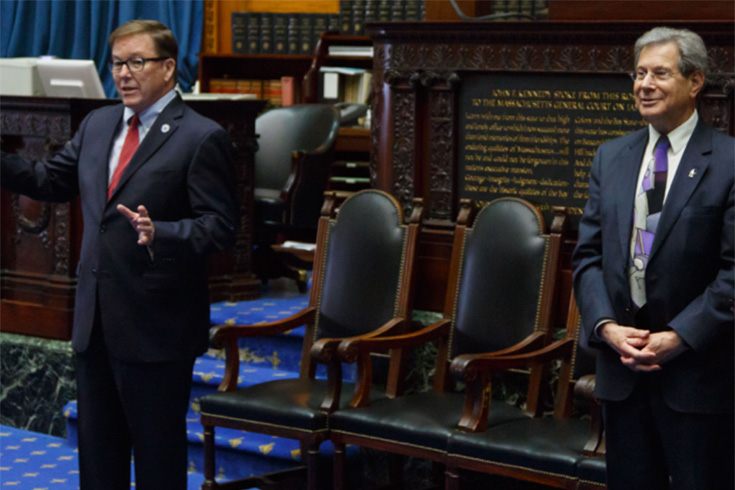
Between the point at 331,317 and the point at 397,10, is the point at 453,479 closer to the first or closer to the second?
the point at 331,317

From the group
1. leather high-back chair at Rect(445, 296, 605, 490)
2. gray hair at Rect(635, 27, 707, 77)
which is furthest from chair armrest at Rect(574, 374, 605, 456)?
gray hair at Rect(635, 27, 707, 77)

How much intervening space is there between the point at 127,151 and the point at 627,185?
1.23 metres

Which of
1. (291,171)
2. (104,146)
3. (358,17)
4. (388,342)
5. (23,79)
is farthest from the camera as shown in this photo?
(358,17)

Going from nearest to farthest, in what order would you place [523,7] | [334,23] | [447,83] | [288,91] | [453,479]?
[453,479], [447,83], [523,7], [334,23], [288,91]

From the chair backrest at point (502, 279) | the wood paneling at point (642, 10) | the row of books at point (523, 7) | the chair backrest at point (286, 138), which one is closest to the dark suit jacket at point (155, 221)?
the chair backrest at point (502, 279)

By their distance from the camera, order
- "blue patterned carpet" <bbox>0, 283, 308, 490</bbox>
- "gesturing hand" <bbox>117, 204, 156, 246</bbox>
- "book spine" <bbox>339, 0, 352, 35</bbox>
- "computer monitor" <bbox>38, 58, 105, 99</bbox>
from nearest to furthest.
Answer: "gesturing hand" <bbox>117, 204, 156, 246</bbox> < "blue patterned carpet" <bbox>0, 283, 308, 490</bbox> < "computer monitor" <bbox>38, 58, 105, 99</bbox> < "book spine" <bbox>339, 0, 352, 35</bbox>

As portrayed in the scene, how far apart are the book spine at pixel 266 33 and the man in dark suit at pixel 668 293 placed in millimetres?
5600

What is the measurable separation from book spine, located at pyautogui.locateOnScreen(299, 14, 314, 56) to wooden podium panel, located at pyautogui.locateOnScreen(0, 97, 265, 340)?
271 cm

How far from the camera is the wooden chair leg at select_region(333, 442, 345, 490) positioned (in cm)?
368

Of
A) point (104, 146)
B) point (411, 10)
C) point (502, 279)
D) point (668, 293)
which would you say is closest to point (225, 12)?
point (411, 10)

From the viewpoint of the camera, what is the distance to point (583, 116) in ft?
13.0

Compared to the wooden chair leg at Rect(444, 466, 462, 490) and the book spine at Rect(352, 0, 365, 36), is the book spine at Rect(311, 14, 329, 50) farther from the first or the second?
the wooden chair leg at Rect(444, 466, 462, 490)

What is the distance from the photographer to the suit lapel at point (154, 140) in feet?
9.49

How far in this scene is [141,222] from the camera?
2.71m
